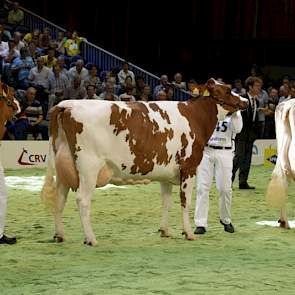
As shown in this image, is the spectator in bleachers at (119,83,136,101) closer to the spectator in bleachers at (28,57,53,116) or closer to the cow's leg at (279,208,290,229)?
the spectator in bleachers at (28,57,53,116)

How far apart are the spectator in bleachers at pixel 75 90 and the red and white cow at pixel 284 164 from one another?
10225mm

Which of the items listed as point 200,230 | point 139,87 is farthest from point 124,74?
point 200,230

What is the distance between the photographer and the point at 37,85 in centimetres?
1964

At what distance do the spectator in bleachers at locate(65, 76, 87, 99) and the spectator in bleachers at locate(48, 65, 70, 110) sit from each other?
13 cm

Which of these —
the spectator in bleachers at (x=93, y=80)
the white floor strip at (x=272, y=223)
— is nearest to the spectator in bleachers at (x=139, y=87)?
the spectator in bleachers at (x=93, y=80)

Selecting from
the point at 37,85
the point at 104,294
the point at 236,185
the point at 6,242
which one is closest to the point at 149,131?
the point at 6,242

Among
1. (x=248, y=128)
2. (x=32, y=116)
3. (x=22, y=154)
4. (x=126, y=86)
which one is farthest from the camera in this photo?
(x=126, y=86)

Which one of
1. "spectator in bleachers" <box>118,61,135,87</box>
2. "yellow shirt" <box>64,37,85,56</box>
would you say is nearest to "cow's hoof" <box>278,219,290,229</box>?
"spectator in bleachers" <box>118,61,135,87</box>

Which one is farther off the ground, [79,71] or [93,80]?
[79,71]

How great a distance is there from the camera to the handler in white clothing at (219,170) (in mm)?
9617

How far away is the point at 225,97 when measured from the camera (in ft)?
31.4


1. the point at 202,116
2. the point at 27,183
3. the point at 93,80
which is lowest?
the point at 27,183

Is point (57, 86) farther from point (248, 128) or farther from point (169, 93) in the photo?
point (248, 128)

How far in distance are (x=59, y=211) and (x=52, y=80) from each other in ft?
37.0
